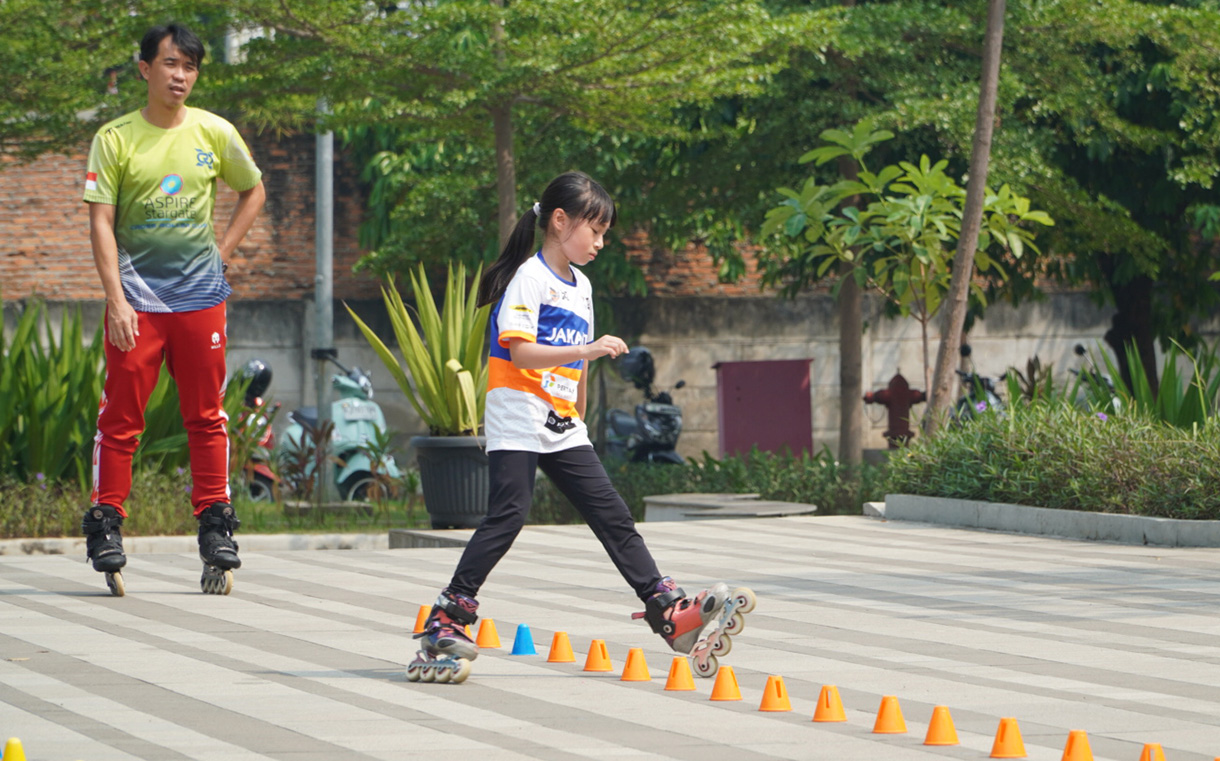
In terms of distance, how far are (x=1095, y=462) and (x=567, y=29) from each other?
5.33 m

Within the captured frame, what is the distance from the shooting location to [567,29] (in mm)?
13273

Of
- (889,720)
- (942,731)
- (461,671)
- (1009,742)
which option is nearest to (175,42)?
(461,671)

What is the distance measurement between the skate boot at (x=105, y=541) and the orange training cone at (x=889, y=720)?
4009mm

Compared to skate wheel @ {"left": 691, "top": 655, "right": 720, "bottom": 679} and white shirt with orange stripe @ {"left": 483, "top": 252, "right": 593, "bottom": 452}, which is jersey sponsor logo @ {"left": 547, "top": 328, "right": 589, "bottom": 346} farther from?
skate wheel @ {"left": 691, "top": 655, "right": 720, "bottom": 679}

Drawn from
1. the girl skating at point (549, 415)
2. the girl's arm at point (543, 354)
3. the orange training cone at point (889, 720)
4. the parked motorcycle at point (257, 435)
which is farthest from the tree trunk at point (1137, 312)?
the orange training cone at point (889, 720)

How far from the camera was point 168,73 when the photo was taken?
741 cm

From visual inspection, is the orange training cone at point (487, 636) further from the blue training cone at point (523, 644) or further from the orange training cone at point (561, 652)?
the orange training cone at point (561, 652)

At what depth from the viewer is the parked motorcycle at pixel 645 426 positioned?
17109 millimetres

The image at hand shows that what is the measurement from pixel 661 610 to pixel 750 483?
941cm

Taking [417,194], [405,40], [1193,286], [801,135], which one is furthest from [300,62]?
[1193,286]

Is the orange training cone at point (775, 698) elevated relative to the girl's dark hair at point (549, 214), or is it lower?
lower

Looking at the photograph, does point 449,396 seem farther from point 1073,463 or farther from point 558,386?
point 558,386

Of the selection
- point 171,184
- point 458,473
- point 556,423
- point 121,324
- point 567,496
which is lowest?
point 458,473

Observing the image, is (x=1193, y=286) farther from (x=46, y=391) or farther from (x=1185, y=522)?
(x=46, y=391)
